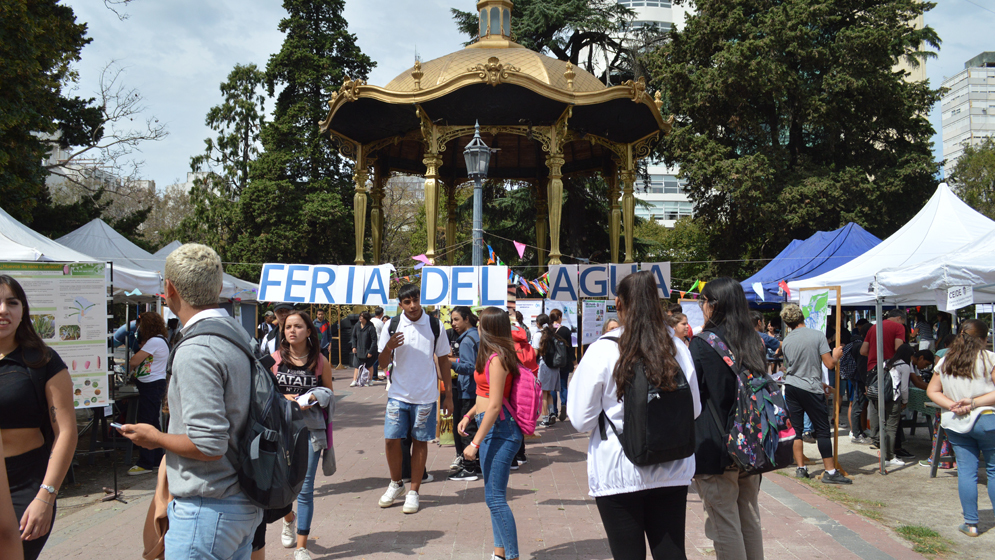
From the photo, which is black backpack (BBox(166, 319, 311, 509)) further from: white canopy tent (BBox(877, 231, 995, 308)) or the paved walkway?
Result: white canopy tent (BBox(877, 231, 995, 308))

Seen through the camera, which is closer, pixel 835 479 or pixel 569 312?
pixel 835 479

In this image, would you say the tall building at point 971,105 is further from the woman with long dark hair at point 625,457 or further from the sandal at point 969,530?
the woman with long dark hair at point 625,457

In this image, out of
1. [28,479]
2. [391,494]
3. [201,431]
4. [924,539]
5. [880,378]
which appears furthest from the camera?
[880,378]

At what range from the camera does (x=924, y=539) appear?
5.60m

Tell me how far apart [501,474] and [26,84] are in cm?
1263

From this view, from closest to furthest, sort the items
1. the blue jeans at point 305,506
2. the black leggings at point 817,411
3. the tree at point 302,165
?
1. the blue jeans at point 305,506
2. the black leggings at point 817,411
3. the tree at point 302,165

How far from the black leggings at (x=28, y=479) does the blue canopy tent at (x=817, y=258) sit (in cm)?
1341

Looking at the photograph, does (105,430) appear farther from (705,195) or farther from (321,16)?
(321,16)

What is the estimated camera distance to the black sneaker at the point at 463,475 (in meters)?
7.55

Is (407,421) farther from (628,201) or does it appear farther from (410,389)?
(628,201)

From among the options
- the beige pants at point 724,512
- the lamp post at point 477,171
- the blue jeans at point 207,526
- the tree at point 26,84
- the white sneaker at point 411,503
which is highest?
the tree at point 26,84

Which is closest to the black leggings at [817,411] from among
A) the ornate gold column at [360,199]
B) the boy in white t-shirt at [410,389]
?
the boy in white t-shirt at [410,389]

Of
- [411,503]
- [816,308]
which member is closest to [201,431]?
[411,503]

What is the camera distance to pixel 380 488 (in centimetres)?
711
